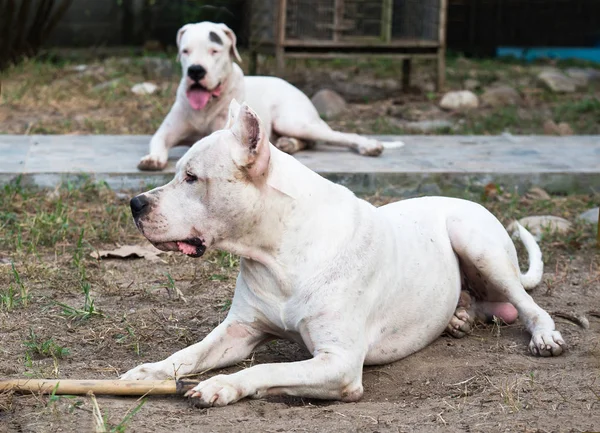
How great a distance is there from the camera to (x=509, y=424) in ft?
10.0

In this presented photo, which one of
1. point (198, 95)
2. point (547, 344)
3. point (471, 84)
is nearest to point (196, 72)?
point (198, 95)

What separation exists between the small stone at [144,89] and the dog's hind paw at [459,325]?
21.5 ft

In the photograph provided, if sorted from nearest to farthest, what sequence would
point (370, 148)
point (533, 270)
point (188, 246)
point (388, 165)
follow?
point (188, 246), point (533, 270), point (388, 165), point (370, 148)

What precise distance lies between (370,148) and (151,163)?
172cm

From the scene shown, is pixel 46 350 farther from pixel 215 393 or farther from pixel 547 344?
pixel 547 344

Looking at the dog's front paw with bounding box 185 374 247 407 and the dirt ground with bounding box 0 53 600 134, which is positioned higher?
the dog's front paw with bounding box 185 374 247 407

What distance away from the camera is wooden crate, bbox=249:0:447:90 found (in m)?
10.1

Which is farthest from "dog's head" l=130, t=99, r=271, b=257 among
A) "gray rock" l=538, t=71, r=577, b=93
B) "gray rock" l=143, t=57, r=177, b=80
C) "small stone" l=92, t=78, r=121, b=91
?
"gray rock" l=538, t=71, r=577, b=93

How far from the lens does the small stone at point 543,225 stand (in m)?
5.71

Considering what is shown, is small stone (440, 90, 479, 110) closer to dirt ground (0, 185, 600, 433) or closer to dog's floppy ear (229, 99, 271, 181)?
dirt ground (0, 185, 600, 433)

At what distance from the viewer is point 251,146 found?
10.9ft

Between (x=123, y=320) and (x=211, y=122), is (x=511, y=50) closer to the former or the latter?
(x=211, y=122)

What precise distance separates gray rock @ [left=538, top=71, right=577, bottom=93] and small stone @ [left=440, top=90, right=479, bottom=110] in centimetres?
141

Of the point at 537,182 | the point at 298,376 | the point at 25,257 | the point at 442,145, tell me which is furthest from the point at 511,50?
the point at 298,376
